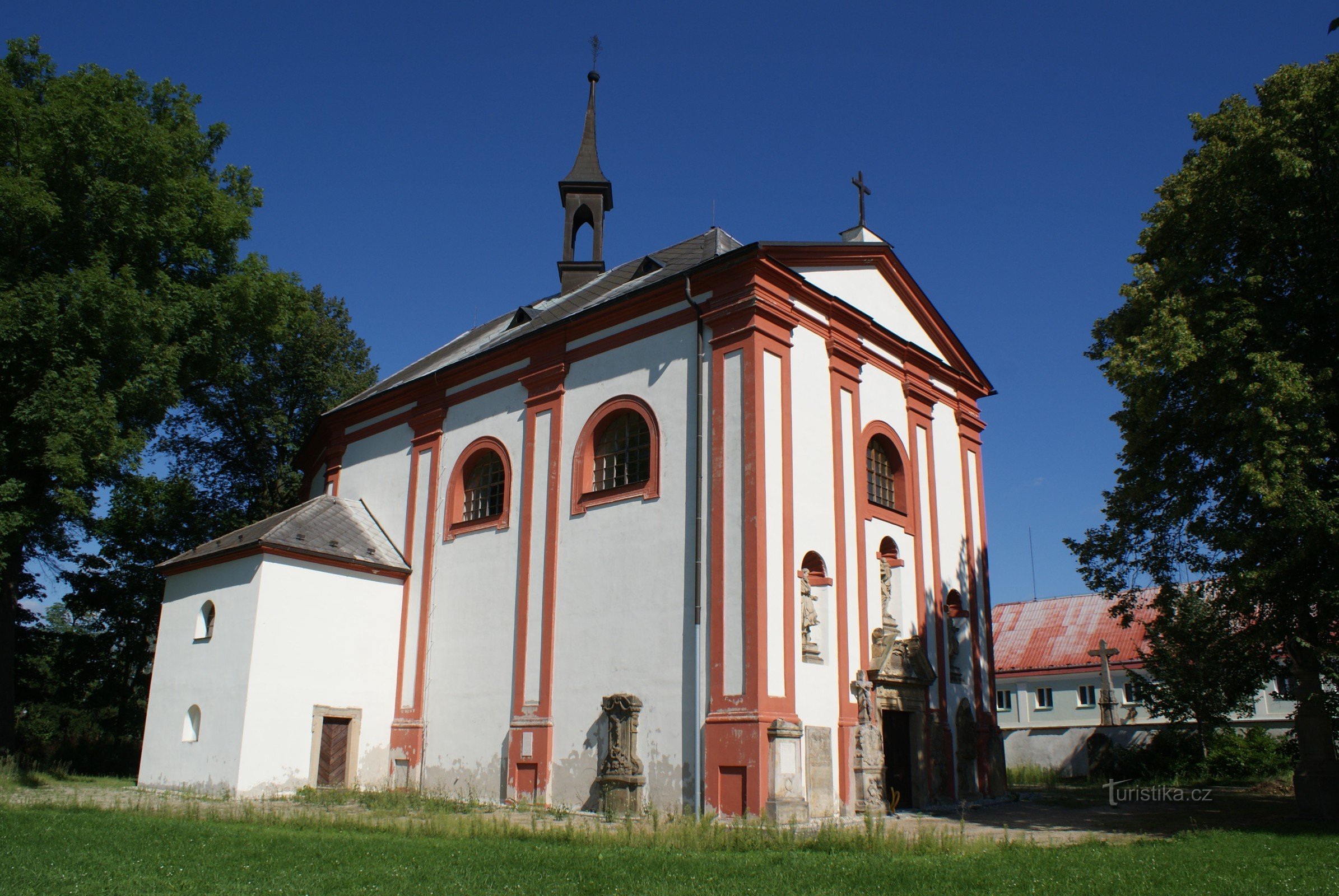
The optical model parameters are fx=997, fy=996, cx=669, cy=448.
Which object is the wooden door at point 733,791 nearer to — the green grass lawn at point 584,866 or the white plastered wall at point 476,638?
the green grass lawn at point 584,866

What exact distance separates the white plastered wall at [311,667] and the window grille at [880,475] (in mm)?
9014

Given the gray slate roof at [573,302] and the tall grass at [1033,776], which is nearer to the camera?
the gray slate roof at [573,302]

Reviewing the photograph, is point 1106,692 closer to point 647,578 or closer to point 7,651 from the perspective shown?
point 647,578

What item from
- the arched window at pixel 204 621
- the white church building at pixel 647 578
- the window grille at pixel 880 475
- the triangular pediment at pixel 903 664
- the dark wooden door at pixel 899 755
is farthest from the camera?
the arched window at pixel 204 621

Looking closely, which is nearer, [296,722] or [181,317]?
[296,722]

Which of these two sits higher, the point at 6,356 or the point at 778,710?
the point at 6,356

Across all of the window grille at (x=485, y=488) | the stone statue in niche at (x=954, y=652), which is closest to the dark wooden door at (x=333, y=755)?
the window grille at (x=485, y=488)

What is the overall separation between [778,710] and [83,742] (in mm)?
18377

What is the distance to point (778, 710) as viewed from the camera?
42.1ft

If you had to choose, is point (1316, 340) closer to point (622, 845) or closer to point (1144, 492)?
point (1144, 492)

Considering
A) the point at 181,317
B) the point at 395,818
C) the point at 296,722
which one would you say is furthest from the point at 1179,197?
the point at 181,317

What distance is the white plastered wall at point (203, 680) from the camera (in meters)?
16.6

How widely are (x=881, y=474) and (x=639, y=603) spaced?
5.05 m

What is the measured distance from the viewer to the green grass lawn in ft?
23.6
